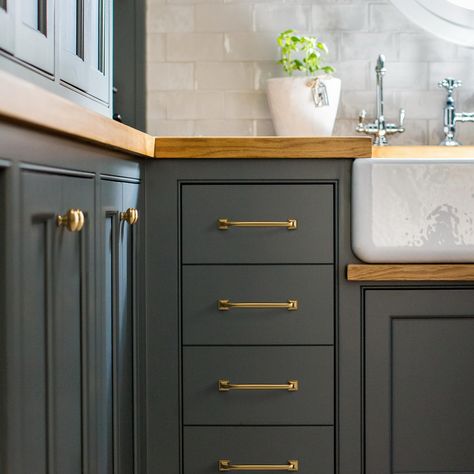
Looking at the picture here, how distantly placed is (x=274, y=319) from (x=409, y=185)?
1.35ft

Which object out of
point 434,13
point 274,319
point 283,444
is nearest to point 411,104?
point 434,13

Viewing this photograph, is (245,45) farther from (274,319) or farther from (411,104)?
(274,319)

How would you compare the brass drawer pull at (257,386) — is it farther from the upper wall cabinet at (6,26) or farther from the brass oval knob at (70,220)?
the upper wall cabinet at (6,26)

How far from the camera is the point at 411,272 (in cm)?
182

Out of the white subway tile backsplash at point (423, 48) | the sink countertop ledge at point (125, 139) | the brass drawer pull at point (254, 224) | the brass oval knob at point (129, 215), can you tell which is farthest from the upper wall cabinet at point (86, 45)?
the white subway tile backsplash at point (423, 48)

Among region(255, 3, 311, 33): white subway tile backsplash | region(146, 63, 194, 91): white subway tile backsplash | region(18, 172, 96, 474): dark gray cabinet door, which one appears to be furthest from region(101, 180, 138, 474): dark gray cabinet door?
region(255, 3, 311, 33): white subway tile backsplash

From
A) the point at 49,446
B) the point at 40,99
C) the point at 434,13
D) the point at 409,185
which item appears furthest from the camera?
the point at 434,13

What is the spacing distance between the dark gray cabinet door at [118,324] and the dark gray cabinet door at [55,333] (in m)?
0.12

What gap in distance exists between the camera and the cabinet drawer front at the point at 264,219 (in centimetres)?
184

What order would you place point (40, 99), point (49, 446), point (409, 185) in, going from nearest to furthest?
point (40, 99)
point (49, 446)
point (409, 185)

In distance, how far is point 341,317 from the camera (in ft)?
6.06

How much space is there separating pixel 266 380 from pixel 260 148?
511 mm

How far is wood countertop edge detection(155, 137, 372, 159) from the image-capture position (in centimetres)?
180

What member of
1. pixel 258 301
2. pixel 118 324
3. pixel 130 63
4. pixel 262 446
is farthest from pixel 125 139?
pixel 130 63
